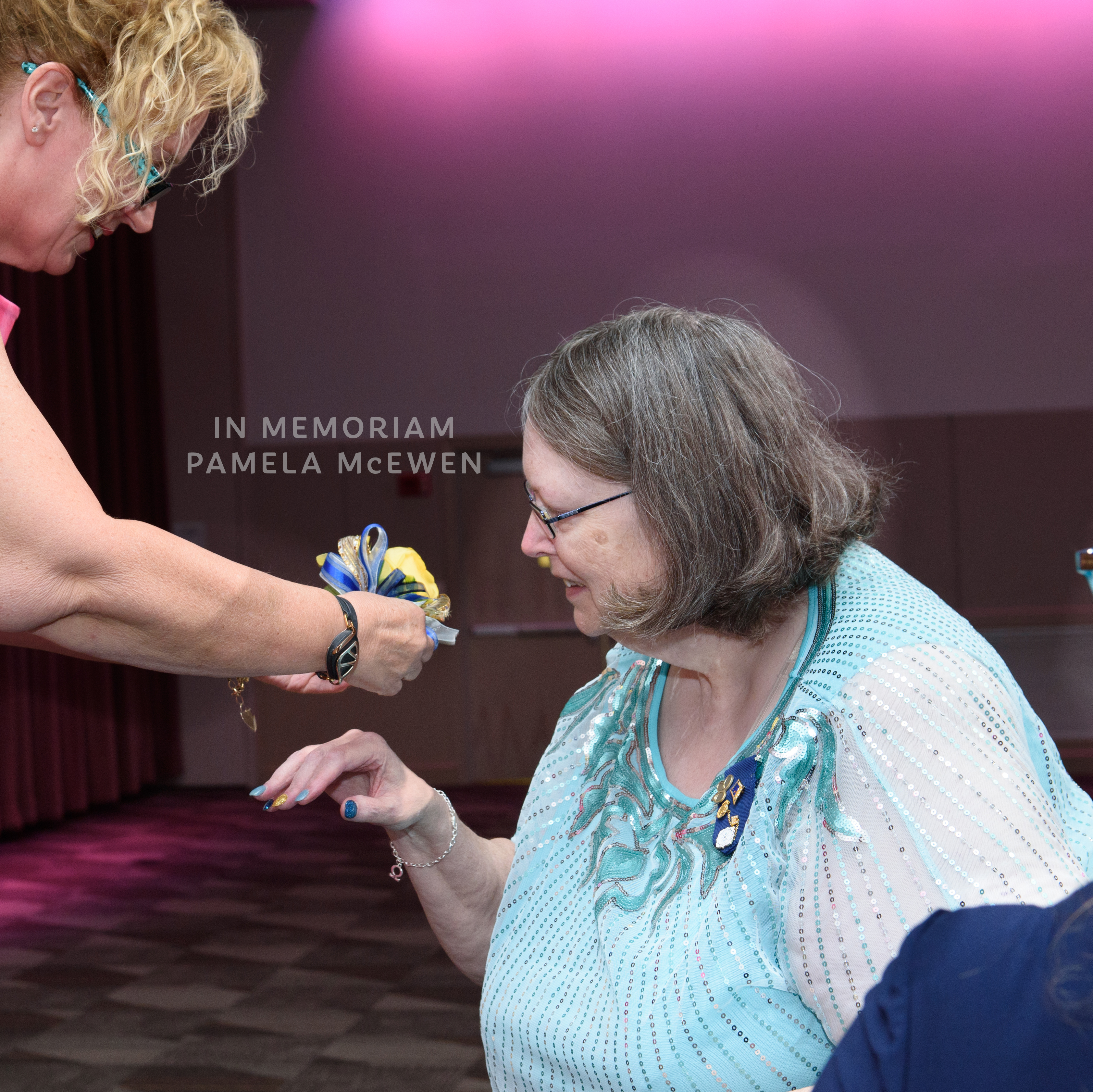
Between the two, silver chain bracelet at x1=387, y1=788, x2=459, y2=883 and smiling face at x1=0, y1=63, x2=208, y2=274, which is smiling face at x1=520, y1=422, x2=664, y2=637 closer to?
silver chain bracelet at x1=387, y1=788, x2=459, y2=883

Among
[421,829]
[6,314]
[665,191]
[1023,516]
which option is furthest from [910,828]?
[1023,516]

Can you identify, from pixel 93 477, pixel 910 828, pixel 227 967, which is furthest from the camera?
pixel 93 477

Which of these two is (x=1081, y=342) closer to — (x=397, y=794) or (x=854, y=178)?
(x=854, y=178)

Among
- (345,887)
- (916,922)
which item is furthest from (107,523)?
(345,887)

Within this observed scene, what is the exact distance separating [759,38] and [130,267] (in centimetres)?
362

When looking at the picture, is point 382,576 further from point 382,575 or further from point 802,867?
point 802,867

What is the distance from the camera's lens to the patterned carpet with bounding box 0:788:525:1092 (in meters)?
3.10

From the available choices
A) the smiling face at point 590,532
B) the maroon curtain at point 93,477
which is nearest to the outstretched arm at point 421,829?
the smiling face at point 590,532

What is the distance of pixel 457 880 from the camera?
1.56 metres

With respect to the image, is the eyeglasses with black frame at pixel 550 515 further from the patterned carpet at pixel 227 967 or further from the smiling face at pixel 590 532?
the patterned carpet at pixel 227 967

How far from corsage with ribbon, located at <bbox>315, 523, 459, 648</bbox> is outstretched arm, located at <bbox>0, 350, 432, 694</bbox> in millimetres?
121

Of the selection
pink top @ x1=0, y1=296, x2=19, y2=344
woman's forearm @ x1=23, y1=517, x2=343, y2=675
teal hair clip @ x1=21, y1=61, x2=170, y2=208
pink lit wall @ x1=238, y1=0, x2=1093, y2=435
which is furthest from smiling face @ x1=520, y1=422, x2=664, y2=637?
pink lit wall @ x1=238, y1=0, x2=1093, y2=435

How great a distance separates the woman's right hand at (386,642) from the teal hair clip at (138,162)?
21.5 inches

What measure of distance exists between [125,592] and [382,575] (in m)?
0.42
